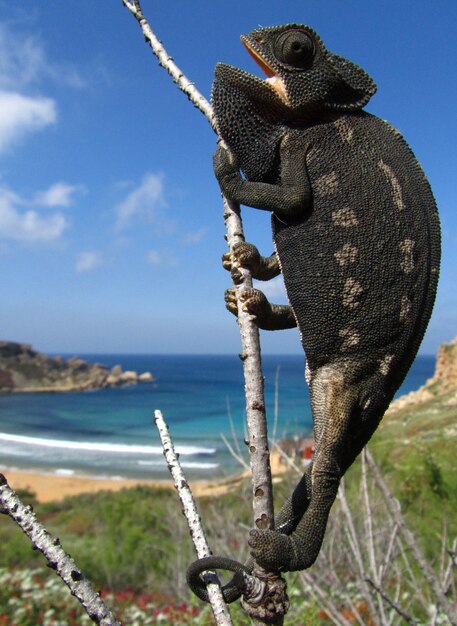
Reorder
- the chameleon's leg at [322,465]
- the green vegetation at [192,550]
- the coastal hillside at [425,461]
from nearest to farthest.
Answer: the chameleon's leg at [322,465]
the green vegetation at [192,550]
the coastal hillside at [425,461]

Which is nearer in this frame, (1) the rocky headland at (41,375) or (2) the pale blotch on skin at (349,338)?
(2) the pale blotch on skin at (349,338)

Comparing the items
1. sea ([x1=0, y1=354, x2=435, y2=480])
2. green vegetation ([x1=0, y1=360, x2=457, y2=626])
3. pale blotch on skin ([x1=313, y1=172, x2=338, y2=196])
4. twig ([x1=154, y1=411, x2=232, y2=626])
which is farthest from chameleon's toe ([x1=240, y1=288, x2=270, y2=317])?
sea ([x1=0, y1=354, x2=435, y2=480])

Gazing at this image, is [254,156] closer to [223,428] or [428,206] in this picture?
[428,206]

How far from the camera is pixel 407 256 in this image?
5.74 feet

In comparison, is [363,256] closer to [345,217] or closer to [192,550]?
[345,217]

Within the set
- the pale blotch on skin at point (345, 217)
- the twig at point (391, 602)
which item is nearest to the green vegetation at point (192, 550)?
the twig at point (391, 602)

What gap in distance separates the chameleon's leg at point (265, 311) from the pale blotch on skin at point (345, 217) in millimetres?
353

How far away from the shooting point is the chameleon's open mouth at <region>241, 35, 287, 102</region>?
6.32 feet

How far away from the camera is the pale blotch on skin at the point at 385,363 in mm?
1776

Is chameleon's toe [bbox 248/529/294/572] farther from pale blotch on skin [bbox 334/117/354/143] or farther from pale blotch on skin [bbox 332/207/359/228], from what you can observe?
pale blotch on skin [bbox 334/117/354/143]

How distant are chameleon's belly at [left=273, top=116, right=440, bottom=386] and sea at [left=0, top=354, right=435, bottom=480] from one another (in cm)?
803

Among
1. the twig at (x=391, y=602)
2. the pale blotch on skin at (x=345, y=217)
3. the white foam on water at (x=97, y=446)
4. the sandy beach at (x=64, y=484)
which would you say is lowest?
the white foam on water at (x=97, y=446)

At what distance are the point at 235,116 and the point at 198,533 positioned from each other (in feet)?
4.45

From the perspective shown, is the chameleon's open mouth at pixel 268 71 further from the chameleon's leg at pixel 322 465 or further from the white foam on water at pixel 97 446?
the white foam on water at pixel 97 446
